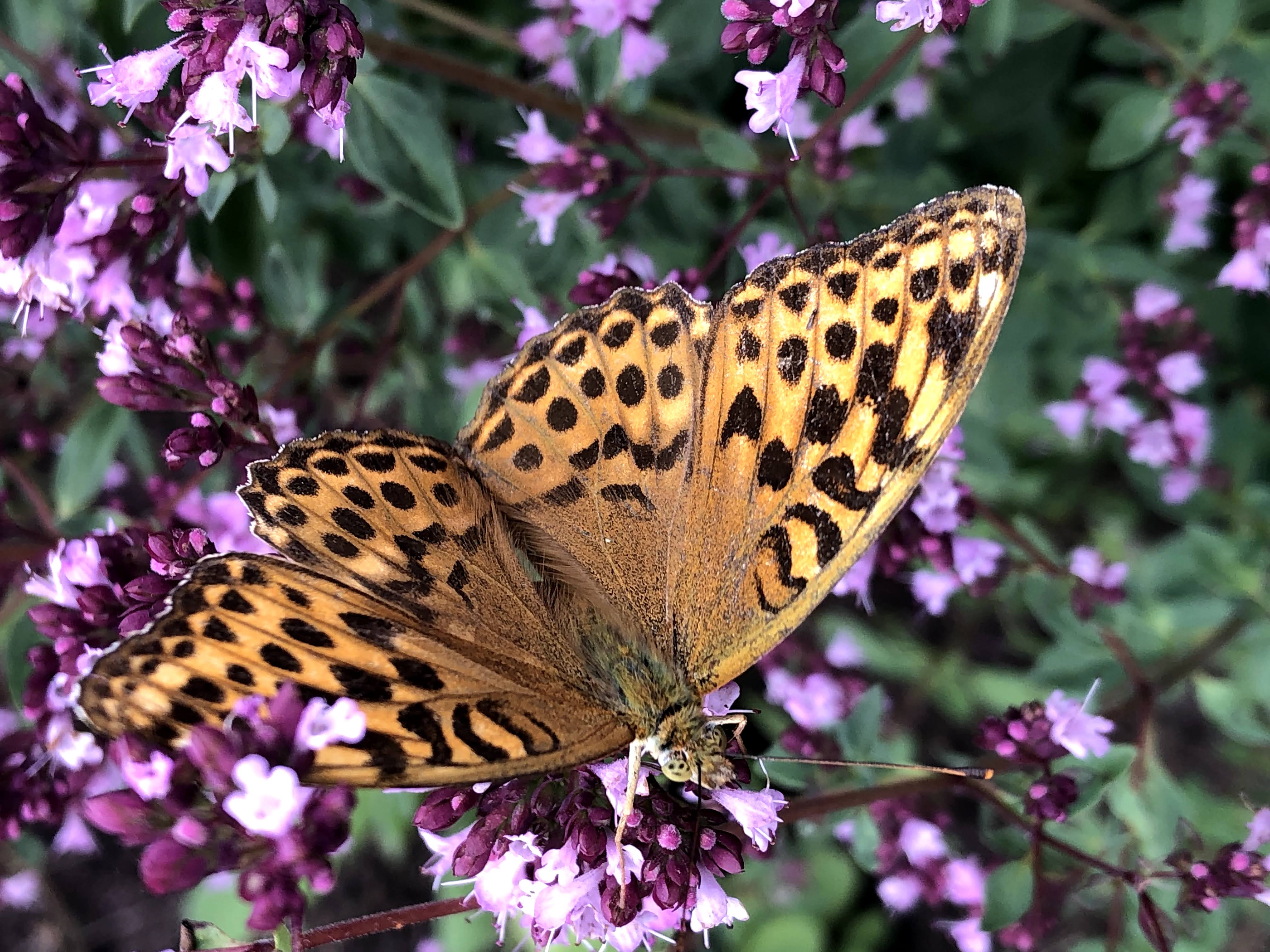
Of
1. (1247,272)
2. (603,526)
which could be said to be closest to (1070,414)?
(1247,272)

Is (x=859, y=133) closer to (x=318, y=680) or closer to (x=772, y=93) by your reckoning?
(x=772, y=93)

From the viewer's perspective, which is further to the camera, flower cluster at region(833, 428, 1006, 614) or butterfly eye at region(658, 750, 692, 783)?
flower cluster at region(833, 428, 1006, 614)

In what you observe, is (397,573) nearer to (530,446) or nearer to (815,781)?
(530,446)

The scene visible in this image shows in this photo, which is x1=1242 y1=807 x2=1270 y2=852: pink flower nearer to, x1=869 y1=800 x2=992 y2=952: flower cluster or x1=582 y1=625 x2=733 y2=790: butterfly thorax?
x1=869 y1=800 x2=992 y2=952: flower cluster

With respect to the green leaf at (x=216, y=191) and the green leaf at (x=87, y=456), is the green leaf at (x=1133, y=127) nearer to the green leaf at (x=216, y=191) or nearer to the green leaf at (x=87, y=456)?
the green leaf at (x=216, y=191)

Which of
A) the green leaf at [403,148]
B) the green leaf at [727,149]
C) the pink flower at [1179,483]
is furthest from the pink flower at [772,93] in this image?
the pink flower at [1179,483]

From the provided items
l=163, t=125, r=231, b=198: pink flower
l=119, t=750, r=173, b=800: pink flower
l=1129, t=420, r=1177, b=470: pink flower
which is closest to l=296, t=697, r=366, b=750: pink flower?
l=119, t=750, r=173, b=800: pink flower
